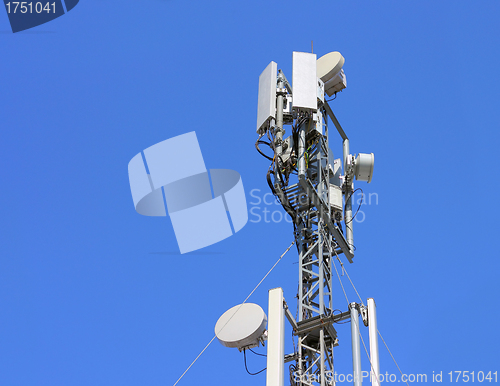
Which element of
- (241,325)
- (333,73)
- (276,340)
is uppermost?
(333,73)

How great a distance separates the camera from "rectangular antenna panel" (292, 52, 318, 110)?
16.9 metres

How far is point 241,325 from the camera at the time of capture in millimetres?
15703

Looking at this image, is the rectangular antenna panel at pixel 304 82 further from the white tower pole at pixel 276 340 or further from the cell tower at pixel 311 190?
the white tower pole at pixel 276 340

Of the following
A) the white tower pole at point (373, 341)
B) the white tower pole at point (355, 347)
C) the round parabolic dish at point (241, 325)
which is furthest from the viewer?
the round parabolic dish at point (241, 325)

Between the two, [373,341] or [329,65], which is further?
[329,65]

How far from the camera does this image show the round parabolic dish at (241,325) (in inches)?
608

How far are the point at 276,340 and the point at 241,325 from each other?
2471 mm

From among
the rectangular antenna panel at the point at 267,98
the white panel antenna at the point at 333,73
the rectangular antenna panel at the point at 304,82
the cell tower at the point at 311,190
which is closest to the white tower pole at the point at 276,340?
the cell tower at the point at 311,190

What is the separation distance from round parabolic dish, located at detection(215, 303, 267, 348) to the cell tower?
8 centimetres

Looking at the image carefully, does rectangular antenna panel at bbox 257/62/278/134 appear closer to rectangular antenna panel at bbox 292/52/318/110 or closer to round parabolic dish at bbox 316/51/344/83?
rectangular antenna panel at bbox 292/52/318/110

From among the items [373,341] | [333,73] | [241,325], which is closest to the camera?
[373,341]

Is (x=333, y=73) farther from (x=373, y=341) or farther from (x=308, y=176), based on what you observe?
(x=373, y=341)

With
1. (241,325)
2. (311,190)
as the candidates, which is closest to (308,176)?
(311,190)

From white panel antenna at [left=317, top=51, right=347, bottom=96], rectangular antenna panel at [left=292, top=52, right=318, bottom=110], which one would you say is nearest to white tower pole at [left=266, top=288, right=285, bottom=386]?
rectangular antenna panel at [left=292, top=52, right=318, bottom=110]
